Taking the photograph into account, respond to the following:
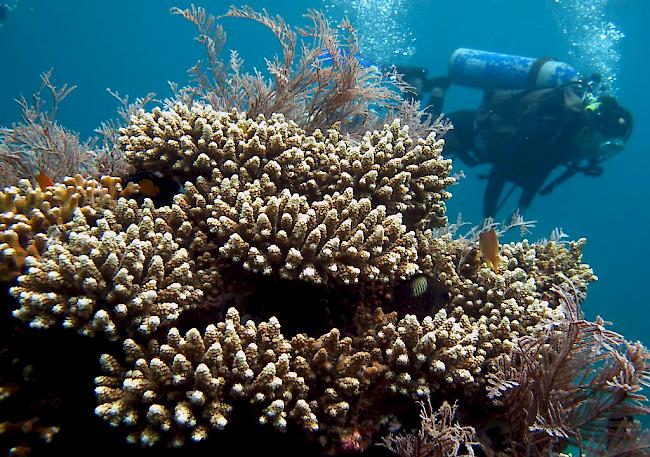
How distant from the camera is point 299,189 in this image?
A: 3148 millimetres

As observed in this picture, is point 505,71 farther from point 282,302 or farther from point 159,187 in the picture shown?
point 282,302

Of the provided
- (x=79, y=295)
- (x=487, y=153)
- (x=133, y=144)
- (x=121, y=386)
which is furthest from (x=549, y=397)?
(x=487, y=153)

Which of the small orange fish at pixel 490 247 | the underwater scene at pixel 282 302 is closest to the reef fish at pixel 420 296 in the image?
the underwater scene at pixel 282 302

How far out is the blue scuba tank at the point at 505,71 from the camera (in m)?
10.2

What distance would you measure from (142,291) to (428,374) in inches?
69.2

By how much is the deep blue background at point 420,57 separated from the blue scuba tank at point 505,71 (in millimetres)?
54782

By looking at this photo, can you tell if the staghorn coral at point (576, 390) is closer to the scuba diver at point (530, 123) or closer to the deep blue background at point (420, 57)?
the scuba diver at point (530, 123)

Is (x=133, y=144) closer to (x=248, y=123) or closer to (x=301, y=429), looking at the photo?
(x=248, y=123)

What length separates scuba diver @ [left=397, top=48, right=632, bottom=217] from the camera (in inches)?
365

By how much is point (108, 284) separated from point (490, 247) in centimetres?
276

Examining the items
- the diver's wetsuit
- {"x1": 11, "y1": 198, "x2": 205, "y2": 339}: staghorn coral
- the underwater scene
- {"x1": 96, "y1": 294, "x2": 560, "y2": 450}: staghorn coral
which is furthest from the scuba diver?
{"x1": 11, "y1": 198, "x2": 205, "y2": 339}: staghorn coral

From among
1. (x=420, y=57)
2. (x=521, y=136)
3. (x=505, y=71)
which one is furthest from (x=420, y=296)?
(x=420, y=57)

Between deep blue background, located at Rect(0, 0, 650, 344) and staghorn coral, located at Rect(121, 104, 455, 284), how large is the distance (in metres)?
64.2

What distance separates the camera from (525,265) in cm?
391
